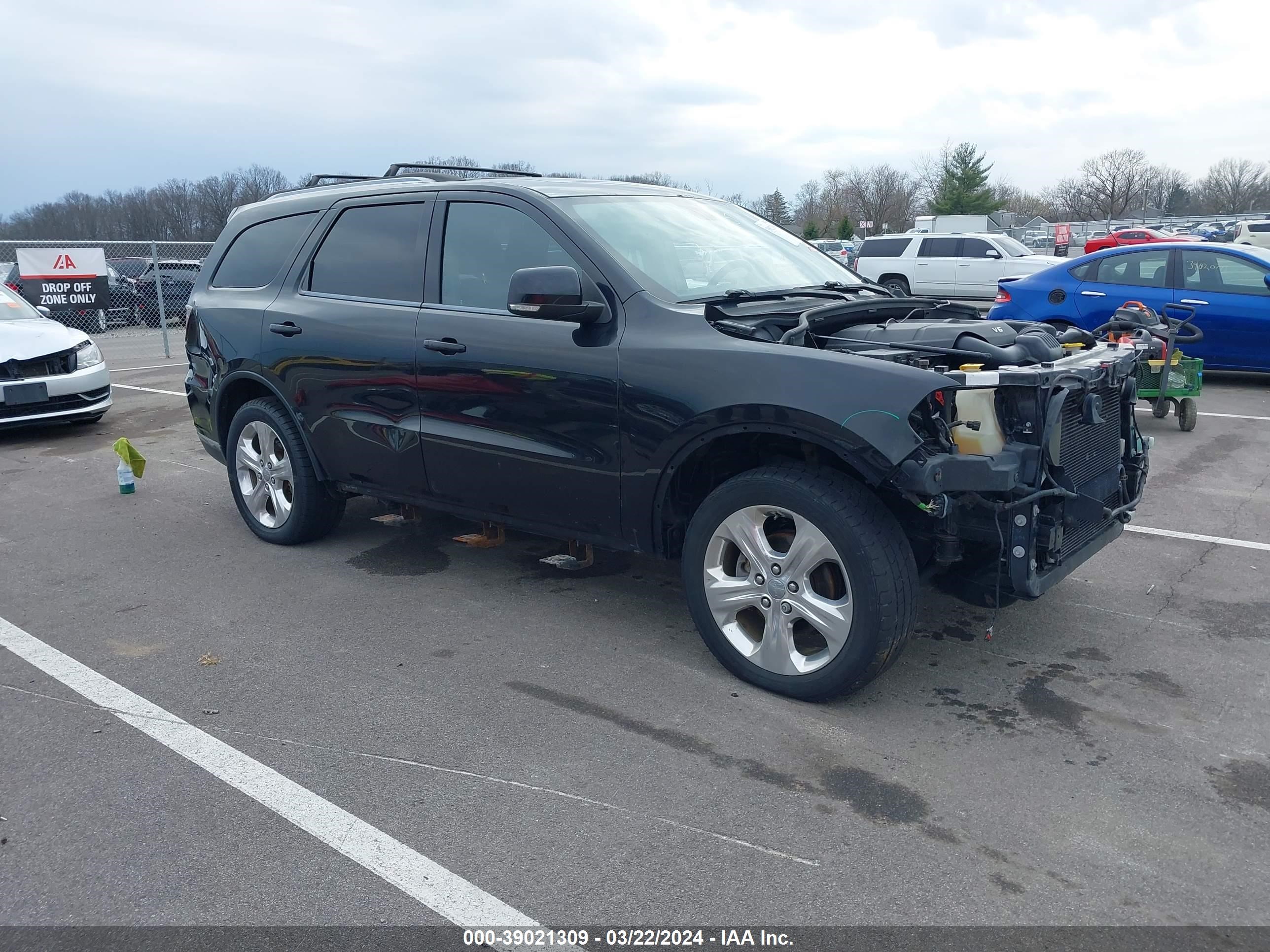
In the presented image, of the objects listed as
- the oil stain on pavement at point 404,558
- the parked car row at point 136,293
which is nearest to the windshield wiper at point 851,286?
the oil stain on pavement at point 404,558

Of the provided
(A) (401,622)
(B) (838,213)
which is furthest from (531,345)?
(B) (838,213)

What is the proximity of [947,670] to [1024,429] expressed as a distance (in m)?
1.09

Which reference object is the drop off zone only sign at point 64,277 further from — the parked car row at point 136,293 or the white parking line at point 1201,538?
the white parking line at point 1201,538

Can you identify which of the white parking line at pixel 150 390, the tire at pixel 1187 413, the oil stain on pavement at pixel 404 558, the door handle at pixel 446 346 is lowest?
the oil stain on pavement at pixel 404 558

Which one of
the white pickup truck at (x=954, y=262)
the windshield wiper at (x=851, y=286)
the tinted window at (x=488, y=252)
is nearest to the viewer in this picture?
the tinted window at (x=488, y=252)

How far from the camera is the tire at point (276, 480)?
562cm

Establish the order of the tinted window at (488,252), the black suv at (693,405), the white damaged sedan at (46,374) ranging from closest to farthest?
1. the black suv at (693,405)
2. the tinted window at (488,252)
3. the white damaged sedan at (46,374)

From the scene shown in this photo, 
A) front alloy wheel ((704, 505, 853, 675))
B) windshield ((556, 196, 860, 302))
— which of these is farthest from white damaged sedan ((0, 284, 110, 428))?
front alloy wheel ((704, 505, 853, 675))

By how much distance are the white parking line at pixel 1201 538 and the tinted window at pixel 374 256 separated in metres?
4.02

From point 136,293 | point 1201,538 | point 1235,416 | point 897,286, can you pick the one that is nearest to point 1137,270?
point 1235,416

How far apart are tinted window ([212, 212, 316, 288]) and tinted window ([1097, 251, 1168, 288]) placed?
882cm

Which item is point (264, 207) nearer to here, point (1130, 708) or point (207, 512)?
point (207, 512)

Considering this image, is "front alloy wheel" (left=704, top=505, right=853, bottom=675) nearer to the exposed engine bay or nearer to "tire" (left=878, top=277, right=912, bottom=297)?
the exposed engine bay

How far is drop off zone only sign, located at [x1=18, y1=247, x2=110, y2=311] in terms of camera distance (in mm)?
15188
